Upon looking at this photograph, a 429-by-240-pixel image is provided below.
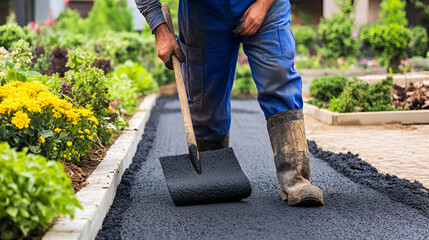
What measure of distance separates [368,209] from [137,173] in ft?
5.96

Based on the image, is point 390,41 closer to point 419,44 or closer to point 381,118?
point 419,44

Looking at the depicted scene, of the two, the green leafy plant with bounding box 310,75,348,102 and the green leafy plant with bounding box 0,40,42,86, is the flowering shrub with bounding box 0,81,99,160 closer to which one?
the green leafy plant with bounding box 0,40,42,86

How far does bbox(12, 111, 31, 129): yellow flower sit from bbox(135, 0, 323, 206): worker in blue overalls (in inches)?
43.5

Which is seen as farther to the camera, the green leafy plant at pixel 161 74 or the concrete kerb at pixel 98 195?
the green leafy plant at pixel 161 74

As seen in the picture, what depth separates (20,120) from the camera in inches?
108

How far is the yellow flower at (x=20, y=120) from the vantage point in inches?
108

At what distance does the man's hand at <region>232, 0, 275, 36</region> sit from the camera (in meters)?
3.39

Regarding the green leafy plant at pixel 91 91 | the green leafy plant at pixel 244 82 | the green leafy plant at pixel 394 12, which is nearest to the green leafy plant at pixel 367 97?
the green leafy plant at pixel 91 91

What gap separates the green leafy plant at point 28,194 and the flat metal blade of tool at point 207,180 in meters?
1.09

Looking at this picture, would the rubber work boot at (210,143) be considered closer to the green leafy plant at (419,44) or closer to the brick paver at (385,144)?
the brick paver at (385,144)

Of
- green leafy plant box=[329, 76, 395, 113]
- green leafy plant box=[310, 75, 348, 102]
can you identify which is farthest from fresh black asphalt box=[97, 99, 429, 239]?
green leafy plant box=[310, 75, 348, 102]

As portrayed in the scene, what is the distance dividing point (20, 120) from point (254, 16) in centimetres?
150

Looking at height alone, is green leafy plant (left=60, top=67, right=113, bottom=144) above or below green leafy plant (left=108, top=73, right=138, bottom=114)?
above

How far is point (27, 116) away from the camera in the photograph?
2848 millimetres
